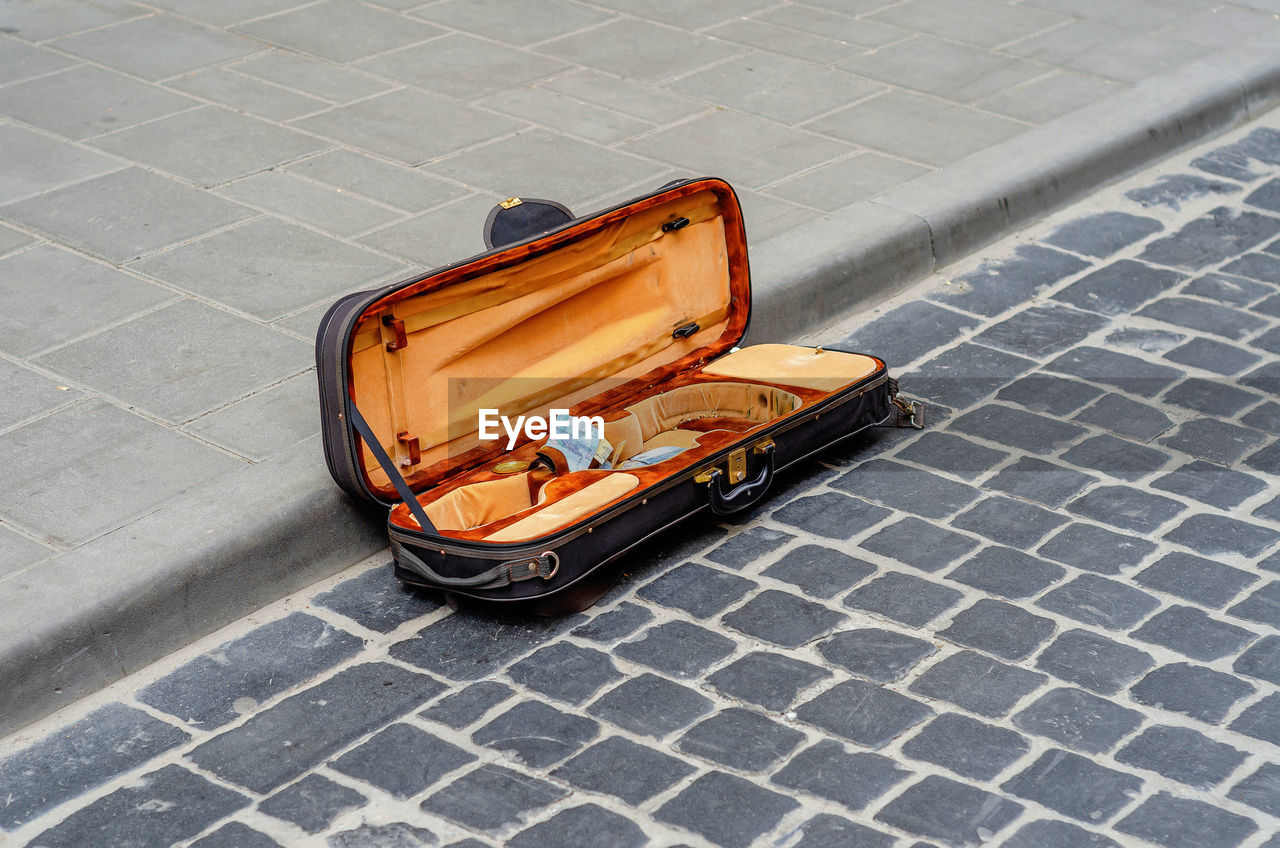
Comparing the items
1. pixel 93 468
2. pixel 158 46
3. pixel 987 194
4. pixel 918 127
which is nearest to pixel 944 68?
pixel 918 127

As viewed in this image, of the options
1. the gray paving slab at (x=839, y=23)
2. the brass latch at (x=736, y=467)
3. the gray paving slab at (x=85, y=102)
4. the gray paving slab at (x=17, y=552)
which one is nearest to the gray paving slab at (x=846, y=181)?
the gray paving slab at (x=839, y=23)

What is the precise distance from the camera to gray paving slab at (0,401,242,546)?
377cm

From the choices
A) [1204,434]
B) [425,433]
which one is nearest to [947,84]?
[1204,434]

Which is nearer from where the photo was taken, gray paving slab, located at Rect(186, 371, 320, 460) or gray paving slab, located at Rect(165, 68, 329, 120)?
gray paving slab, located at Rect(186, 371, 320, 460)

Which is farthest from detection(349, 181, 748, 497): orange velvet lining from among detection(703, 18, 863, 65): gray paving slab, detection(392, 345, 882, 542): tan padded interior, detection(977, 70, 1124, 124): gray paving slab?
detection(703, 18, 863, 65): gray paving slab

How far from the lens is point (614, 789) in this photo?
3.13 meters

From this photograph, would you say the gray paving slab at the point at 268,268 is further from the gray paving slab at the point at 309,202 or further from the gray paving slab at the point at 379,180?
the gray paving slab at the point at 379,180

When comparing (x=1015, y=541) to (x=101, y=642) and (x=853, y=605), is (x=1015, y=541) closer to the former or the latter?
(x=853, y=605)

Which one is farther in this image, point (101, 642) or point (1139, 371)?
point (1139, 371)

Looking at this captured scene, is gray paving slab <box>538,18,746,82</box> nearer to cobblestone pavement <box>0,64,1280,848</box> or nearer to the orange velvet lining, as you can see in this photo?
the orange velvet lining

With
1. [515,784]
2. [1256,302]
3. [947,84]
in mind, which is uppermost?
[947,84]

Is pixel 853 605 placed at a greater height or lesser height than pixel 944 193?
lesser

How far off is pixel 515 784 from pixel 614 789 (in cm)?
21

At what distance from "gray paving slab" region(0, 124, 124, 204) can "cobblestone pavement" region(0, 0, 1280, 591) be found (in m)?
0.01
